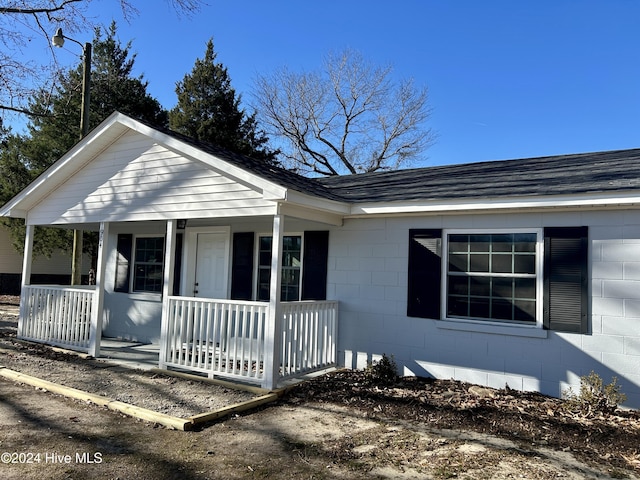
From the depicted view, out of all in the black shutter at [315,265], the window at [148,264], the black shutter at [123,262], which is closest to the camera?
the black shutter at [315,265]

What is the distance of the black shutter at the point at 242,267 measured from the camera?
852 cm

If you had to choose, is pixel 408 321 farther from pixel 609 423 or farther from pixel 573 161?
pixel 573 161

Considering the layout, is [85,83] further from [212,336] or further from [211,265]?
[212,336]

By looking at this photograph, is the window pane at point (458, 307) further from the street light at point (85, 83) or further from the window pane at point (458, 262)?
the street light at point (85, 83)

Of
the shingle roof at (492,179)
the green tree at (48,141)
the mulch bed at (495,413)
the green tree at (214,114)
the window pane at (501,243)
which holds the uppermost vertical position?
the green tree at (214,114)

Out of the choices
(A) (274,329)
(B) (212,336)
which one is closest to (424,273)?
(A) (274,329)

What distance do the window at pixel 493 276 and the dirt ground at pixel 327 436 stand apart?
3.39 feet

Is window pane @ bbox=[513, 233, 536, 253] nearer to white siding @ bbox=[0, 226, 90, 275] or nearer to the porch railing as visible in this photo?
the porch railing

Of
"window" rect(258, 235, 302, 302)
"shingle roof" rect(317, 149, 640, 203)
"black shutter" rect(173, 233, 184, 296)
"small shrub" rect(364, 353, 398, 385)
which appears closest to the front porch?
"small shrub" rect(364, 353, 398, 385)

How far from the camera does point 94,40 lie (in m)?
23.5

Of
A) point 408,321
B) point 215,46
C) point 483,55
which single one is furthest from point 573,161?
point 215,46

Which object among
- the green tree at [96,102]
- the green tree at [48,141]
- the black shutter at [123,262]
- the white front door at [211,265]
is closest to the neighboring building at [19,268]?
the green tree at [48,141]

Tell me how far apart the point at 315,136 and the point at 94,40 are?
12648 millimetres

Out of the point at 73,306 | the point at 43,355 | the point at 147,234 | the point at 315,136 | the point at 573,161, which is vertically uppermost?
the point at 315,136
